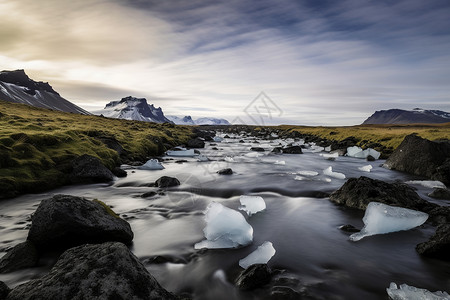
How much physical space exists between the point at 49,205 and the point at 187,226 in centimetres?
460

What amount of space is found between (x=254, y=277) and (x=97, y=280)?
134 inches

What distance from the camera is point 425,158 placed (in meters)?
18.1

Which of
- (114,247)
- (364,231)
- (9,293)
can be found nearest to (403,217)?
(364,231)

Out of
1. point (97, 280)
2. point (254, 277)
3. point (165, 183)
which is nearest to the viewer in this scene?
point (97, 280)

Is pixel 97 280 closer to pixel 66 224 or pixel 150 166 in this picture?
pixel 66 224

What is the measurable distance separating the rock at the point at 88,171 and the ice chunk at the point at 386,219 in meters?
14.1

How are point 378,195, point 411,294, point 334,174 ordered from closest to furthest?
point 411,294 → point 378,195 → point 334,174

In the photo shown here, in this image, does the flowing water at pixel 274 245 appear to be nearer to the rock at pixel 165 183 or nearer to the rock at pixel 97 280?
the rock at pixel 165 183

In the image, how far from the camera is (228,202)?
13.3 meters

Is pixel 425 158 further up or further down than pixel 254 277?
further up

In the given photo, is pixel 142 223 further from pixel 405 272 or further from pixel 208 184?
pixel 405 272

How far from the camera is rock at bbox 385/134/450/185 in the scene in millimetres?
15914

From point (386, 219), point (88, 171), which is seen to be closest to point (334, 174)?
point (386, 219)

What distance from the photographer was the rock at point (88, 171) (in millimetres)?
15266
